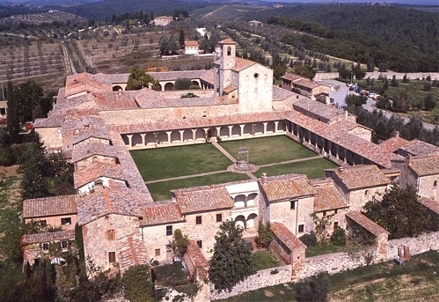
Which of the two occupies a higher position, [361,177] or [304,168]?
[361,177]

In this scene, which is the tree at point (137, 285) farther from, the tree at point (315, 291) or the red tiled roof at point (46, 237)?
the tree at point (315, 291)

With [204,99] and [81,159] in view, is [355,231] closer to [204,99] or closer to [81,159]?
[81,159]

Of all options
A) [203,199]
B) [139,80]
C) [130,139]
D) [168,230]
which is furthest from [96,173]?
[139,80]

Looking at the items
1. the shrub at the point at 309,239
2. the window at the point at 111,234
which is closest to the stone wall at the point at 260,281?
the shrub at the point at 309,239

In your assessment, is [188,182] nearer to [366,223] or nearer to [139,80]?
[366,223]

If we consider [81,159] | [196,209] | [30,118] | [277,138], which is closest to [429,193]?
[196,209]

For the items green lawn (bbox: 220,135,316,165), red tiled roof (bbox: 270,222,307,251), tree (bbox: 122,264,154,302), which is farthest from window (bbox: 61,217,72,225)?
green lawn (bbox: 220,135,316,165)
